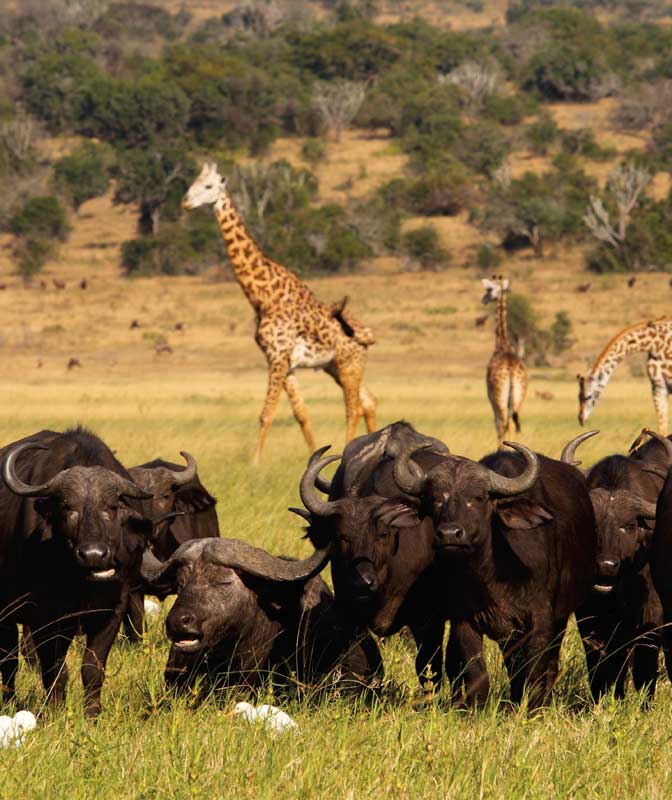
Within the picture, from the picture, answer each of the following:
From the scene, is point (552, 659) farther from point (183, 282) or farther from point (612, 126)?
point (612, 126)

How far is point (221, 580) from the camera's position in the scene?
21.2 feet

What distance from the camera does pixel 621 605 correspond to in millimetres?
6867

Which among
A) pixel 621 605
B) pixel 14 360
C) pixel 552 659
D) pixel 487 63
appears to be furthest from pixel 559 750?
pixel 487 63

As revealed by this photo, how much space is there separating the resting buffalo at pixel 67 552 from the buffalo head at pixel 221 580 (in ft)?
0.58

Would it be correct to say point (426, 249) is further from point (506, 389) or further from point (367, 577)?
point (367, 577)

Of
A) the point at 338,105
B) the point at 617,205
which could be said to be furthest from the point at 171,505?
the point at 338,105

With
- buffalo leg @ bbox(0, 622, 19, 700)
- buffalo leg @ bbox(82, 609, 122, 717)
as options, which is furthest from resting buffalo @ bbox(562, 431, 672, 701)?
buffalo leg @ bbox(0, 622, 19, 700)

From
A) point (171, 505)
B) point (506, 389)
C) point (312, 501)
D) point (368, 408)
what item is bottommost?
point (368, 408)

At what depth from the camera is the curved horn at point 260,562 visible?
255 inches

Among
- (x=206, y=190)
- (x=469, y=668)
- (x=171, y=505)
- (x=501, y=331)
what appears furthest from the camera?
(x=501, y=331)

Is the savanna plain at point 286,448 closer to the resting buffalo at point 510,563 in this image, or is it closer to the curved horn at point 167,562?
the resting buffalo at point 510,563

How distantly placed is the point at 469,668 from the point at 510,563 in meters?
0.47

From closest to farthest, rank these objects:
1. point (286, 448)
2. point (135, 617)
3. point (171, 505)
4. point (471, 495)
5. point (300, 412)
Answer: point (471, 495) → point (135, 617) → point (171, 505) → point (300, 412) → point (286, 448)

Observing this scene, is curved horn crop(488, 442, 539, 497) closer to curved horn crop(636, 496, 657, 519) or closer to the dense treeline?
curved horn crop(636, 496, 657, 519)
